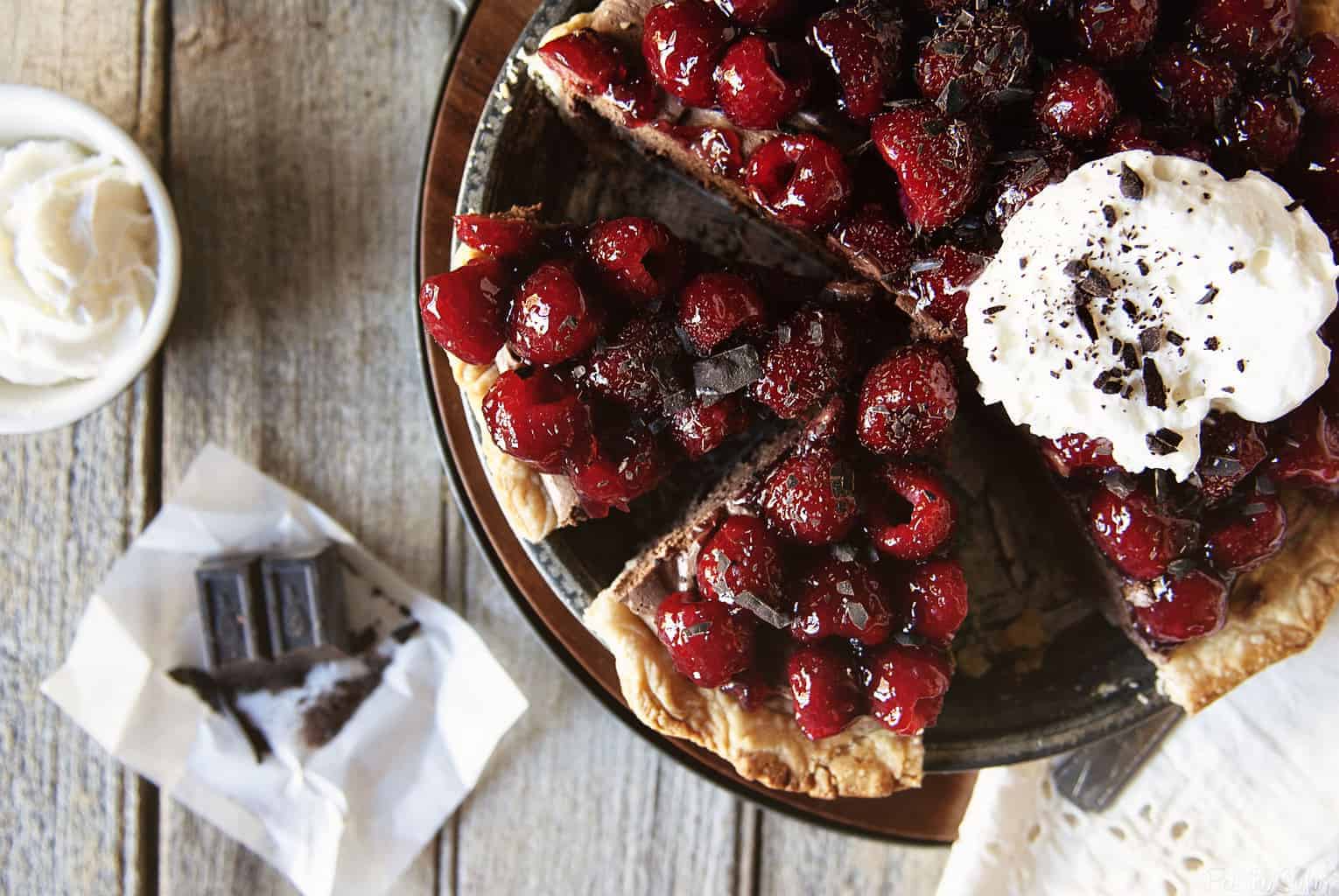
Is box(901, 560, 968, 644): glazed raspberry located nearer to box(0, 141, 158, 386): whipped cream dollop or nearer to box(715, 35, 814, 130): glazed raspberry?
box(715, 35, 814, 130): glazed raspberry

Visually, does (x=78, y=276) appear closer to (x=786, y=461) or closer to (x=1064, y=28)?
(x=786, y=461)

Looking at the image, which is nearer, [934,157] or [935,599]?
[934,157]

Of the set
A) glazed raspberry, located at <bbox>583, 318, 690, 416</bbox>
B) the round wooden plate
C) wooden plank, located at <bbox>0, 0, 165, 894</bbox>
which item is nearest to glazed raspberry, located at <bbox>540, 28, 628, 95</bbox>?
the round wooden plate

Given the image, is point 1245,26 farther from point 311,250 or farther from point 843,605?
point 311,250

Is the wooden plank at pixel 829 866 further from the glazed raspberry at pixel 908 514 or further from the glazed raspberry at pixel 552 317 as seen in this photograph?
the glazed raspberry at pixel 552 317

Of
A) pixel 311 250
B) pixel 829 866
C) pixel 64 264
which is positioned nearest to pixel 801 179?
pixel 311 250

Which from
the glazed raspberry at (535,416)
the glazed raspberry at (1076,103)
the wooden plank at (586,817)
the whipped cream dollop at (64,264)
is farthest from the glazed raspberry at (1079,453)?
the whipped cream dollop at (64,264)
